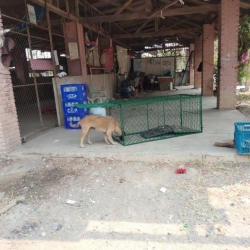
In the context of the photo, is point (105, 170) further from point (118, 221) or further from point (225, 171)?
point (225, 171)

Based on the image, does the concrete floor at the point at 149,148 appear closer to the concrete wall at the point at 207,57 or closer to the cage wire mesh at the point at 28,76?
the cage wire mesh at the point at 28,76

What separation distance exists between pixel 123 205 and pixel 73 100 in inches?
143

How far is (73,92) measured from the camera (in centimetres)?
581

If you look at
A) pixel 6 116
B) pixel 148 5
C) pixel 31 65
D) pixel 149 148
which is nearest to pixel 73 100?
pixel 31 65

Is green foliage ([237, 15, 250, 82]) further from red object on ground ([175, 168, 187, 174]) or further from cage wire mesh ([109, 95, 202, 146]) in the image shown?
red object on ground ([175, 168, 187, 174])

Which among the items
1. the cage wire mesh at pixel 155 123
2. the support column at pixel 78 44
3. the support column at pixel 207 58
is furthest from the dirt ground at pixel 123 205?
the support column at pixel 207 58

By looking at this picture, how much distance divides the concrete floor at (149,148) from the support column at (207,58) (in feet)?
19.3

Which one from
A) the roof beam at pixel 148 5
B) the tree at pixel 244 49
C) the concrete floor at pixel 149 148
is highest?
the roof beam at pixel 148 5

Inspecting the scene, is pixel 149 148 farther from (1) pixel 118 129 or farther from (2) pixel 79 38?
(2) pixel 79 38

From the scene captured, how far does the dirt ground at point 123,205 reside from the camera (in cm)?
230

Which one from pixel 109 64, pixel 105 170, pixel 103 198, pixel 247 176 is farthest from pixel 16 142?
pixel 109 64

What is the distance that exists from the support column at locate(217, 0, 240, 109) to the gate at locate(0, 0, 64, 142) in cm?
510

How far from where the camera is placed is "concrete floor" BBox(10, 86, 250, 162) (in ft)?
12.5

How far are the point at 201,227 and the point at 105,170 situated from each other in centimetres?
181
